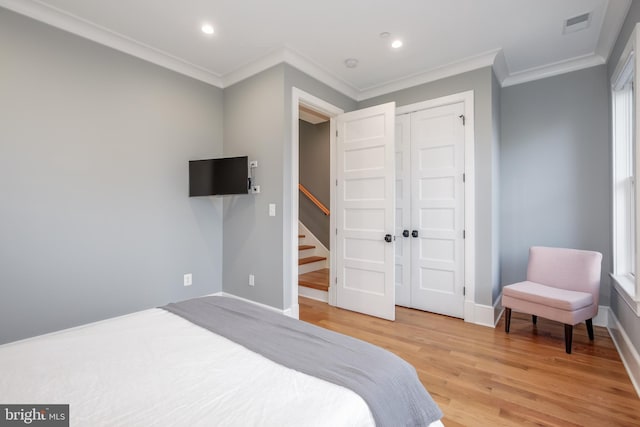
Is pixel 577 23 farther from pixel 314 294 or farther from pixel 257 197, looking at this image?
pixel 314 294

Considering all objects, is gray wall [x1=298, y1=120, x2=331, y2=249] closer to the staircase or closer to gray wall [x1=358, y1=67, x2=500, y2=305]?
the staircase

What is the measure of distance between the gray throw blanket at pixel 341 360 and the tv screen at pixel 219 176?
67.5 inches

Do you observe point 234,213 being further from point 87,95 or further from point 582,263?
point 582,263

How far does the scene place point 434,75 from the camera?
3.36 m

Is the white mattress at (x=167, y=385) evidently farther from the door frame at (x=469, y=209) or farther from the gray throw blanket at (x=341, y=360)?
the door frame at (x=469, y=209)

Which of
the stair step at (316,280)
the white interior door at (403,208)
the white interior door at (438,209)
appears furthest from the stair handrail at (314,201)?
the white interior door at (438,209)

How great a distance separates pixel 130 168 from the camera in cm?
287

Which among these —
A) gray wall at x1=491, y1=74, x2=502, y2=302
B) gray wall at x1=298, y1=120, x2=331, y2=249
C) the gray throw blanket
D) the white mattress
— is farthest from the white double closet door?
the white mattress

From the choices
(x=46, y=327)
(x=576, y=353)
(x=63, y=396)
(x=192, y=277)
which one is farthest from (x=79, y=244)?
(x=576, y=353)

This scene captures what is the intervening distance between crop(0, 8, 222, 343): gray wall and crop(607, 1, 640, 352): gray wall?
12.3ft

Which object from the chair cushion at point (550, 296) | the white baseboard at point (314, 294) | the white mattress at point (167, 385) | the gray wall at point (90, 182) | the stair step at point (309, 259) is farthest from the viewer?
the stair step at point (309, 259)

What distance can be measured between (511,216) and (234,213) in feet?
10.4

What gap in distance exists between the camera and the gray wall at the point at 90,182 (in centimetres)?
228

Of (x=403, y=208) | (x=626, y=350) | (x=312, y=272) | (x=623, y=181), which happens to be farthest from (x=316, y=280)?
(x=623, y=181)
